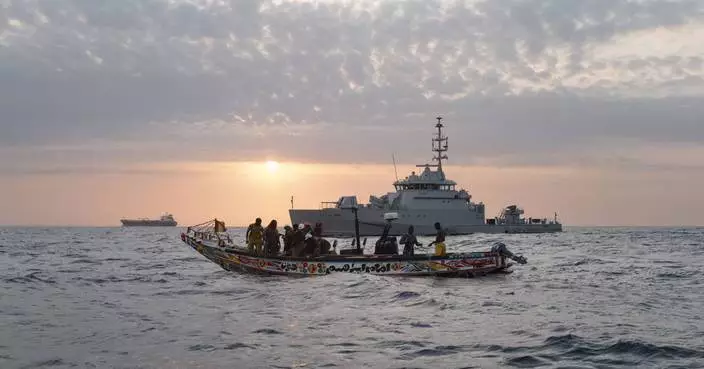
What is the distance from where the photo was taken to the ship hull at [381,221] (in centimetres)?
7538

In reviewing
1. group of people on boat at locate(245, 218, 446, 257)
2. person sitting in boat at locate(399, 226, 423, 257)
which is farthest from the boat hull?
person sitting in boat at locate(399, 226, 423, 257)

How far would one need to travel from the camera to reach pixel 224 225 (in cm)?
2627

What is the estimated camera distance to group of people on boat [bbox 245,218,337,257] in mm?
23359

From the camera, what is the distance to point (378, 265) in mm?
22516

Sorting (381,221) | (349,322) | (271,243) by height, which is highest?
(381,221)

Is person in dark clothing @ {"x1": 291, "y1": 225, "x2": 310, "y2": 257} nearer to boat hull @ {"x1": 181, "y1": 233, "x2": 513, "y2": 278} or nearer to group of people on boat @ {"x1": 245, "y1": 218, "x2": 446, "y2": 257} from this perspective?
group of people on boat @ {"x1": 245, "y1": 218, "x2": 446, "y2": 257}

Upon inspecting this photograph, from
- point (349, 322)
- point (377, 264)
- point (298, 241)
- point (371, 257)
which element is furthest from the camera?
point (298, 241)

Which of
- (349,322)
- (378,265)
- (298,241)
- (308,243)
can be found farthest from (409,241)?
(349,322)

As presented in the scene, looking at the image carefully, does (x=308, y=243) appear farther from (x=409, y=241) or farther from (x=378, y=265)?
(x=409, y=241)

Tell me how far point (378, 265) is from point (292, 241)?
10.9ft

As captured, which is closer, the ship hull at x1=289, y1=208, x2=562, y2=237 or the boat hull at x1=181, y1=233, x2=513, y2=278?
the boat hull at x1=181, y1=233, x2=513, y2=278

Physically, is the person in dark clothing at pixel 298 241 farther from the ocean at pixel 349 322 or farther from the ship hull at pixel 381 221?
the ship hull at pixel 381 221

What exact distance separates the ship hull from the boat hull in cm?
4824

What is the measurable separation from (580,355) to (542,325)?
115 inches
